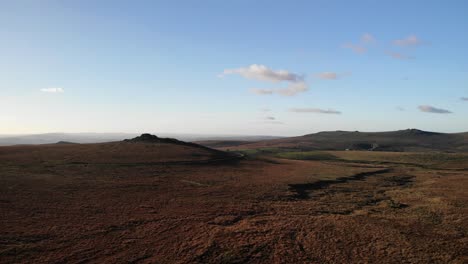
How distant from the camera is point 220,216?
23.0 m

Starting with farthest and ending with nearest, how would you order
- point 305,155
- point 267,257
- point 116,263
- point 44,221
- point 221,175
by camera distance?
point 305,155 < point 221,175 < point 44,221 < point 267,257 < point 116,263

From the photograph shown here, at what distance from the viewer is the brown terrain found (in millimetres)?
16578

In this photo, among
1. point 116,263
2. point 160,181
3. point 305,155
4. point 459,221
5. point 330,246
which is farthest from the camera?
point 305,155

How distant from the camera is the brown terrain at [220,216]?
16578 millimetres

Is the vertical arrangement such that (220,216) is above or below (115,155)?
below

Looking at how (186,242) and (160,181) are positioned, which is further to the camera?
(160,181)

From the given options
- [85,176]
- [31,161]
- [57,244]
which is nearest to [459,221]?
[57,244]

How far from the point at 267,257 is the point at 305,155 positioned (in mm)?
67909

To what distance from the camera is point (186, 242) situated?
17984 mm

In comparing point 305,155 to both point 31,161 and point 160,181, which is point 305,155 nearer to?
point 160,181

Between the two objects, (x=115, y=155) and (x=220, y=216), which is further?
(x=115, y=155)

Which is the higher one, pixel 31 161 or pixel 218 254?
pixel 31 161

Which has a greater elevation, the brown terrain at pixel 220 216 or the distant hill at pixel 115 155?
the distant hill at pixel 115 155

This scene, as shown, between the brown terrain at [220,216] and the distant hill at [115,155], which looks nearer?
the brown terrain at [220,216]
